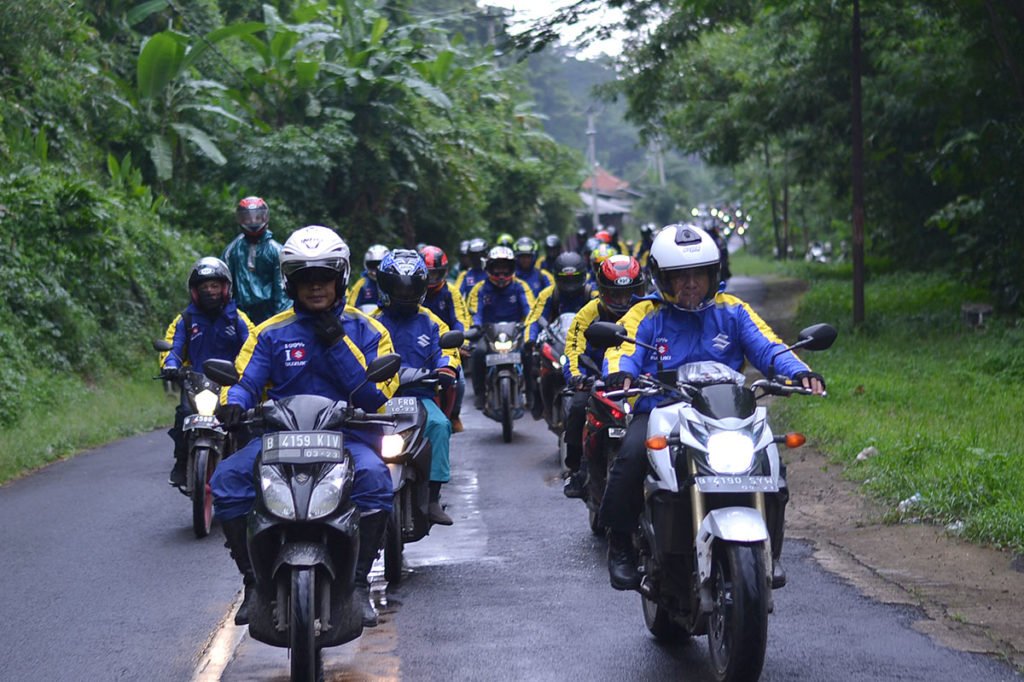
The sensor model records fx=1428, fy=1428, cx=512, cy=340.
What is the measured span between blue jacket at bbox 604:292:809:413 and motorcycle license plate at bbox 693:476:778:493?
106cm

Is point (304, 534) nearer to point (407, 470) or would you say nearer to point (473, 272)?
point (407, 470)

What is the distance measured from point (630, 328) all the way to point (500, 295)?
8399 mm

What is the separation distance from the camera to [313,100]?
2653 centimetres

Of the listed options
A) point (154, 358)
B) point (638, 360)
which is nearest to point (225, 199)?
point (154, 358)

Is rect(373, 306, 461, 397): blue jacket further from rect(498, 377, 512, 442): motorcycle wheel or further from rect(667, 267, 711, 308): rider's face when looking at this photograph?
rect(498, 377, 512, 442): motorcycle wheel

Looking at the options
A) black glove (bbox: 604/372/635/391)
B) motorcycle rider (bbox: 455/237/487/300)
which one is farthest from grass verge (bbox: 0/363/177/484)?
black glove (bbox: 604/372/635/391)

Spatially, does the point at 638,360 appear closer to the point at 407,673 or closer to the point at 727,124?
the point at 407,673

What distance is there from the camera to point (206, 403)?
9961 millimetres

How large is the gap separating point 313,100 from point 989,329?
43.5ft

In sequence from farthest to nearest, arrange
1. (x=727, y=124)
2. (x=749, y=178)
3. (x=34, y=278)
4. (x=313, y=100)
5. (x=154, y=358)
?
(x=749, y=178), (x=727, y=124), (x=313, y=100), (x=154, y=358), (x=34, y=278)

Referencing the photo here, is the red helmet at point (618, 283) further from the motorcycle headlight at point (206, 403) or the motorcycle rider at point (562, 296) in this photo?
the motorcycle headlight at point (206, 403)

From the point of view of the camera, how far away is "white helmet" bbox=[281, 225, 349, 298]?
20.6 ft

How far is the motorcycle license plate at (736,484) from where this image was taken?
561 centimetres

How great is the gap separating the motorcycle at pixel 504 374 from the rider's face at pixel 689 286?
7551mm
